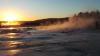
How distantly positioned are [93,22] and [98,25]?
1892mm

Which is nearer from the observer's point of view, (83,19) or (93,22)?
(93,22)

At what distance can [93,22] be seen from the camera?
54656mm

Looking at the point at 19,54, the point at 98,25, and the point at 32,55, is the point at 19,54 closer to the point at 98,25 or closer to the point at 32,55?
the point at 32,55

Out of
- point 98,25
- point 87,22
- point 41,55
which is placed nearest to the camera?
point 41,55

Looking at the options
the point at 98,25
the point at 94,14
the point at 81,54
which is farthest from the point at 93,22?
the point at 81,54

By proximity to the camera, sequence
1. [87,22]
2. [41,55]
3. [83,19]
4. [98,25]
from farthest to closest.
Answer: [83,19], [87,22], [98,25], [41,55]

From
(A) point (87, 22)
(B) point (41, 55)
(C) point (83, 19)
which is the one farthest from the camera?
(C) point (83, 19)

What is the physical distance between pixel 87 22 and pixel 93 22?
7.02 ft

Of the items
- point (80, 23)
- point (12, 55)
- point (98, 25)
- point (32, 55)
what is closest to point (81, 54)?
point (32, 55)

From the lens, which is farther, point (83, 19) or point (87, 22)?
point (83, 19)

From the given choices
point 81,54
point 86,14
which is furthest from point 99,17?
point 81,54

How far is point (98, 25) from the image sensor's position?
53.0 metres

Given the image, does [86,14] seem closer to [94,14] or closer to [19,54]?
[94,14]

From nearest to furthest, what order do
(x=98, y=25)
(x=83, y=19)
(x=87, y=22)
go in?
1. (x=98, y=25)
2. (x=87, y=22)
3. (x=83, y=19)
